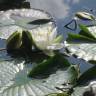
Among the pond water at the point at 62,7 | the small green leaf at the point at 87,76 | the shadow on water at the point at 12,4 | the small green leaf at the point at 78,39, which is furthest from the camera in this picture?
the shadow on water at the point at 12,4

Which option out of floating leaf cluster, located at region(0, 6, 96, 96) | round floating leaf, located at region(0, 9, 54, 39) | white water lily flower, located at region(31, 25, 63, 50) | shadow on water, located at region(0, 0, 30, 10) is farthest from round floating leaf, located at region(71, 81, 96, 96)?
shadow on water, located at region(0, 0, 30, 10)

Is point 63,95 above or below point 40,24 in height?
below

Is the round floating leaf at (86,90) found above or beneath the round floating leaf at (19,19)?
beneath

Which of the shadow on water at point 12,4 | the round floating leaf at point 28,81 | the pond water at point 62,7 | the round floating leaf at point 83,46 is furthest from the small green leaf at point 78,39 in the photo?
the shadow on water at point 12,4

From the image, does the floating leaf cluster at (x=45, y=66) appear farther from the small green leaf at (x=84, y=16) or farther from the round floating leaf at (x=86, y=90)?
the small green leaf at (x=84, y=16)

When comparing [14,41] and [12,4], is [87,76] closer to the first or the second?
[14,41]

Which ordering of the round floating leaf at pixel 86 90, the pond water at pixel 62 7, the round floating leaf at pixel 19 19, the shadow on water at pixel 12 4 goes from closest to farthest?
1. the round floating leaf at pixel 86 90
2. the round floating leaf at pixel 19 19
3. the pond water at pixel 62 7
4. the shadow on water at pixel 12 4

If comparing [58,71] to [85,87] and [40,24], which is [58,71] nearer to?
[85,87]

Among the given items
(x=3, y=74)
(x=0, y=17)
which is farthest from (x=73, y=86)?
(x=0, y=17)

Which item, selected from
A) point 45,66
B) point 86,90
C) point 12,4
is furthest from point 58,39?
point 12,4
